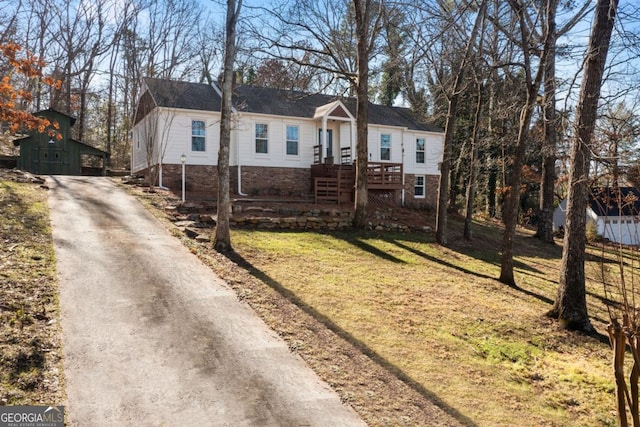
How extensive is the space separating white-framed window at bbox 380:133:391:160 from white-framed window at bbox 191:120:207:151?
30.8 ft

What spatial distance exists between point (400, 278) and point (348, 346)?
4595 mm

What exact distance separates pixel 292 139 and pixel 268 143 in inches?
50.1

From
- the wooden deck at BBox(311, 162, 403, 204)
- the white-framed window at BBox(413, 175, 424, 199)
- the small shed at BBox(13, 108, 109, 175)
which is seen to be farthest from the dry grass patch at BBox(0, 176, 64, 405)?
the white-framed window at BBox(413, 175, 424, 199)

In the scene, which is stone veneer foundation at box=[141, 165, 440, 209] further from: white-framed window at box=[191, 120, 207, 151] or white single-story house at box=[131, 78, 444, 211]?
white-framed window at box=[191, 120, 207, 151]

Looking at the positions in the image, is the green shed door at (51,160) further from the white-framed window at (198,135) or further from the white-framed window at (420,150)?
the white-framed window at (420,150)

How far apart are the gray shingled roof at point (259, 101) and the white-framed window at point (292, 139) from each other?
669 mm

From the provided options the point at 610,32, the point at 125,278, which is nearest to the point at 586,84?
the point at 610,32

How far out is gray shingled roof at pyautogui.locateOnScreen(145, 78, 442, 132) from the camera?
18342mm

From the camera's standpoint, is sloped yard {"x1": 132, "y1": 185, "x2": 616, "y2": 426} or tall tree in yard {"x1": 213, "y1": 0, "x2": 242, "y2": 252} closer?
sloped yard {"x1": 132, "y1": 185, "x2": 616, "y2": 426}

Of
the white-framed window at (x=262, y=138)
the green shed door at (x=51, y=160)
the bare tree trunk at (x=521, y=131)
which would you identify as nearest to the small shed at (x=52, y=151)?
the green shed door at (x=51, y=160)

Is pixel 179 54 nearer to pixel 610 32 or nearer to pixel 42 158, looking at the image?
pixel 42 158

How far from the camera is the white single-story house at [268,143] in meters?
18.9

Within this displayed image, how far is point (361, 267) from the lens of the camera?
11.0 meters

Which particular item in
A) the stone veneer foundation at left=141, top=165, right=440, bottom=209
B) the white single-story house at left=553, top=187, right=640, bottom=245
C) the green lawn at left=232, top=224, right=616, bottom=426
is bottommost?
the green lawn at left=232, top=224, right=616, bottom=426
